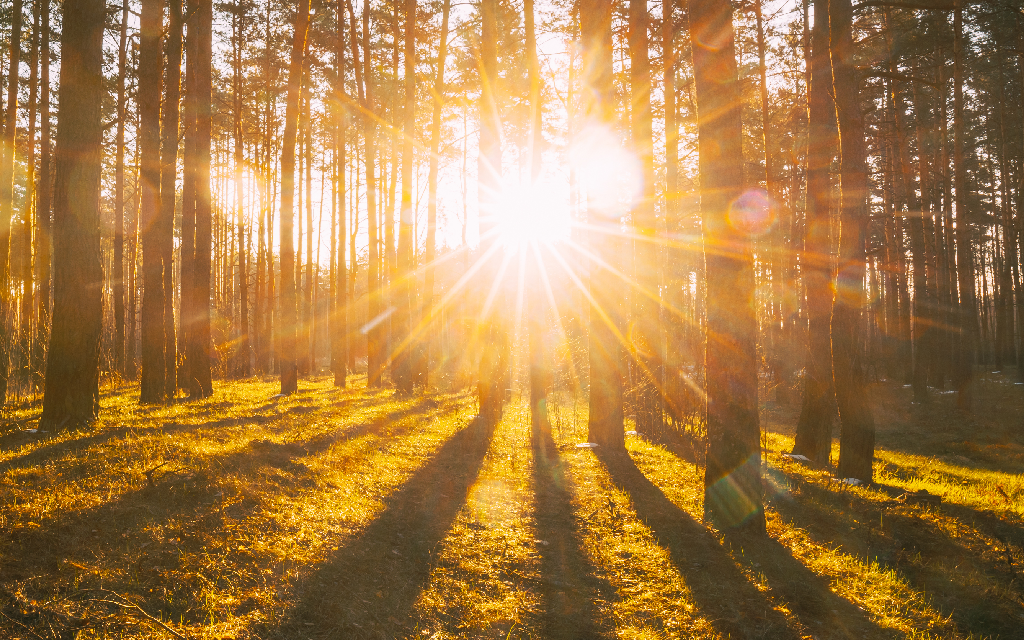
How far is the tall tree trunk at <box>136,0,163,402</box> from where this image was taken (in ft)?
37.1

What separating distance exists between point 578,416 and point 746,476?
391 inches

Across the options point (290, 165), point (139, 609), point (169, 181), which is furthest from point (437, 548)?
point (290, 165)

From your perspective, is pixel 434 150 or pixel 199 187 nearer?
pixel 199 187

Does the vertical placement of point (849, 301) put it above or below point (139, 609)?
above

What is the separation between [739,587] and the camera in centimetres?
450

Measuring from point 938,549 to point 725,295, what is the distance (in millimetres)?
3071

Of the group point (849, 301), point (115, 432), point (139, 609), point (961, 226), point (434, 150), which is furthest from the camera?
point (434, 150)

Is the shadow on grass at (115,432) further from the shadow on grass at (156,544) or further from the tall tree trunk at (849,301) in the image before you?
the tall tree trunk at (849,301)

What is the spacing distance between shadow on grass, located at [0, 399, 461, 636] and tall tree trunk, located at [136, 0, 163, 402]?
22.9 feet

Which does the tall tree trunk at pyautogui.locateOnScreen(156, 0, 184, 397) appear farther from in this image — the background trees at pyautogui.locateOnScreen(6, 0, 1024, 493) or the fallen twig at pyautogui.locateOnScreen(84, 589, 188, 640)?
the fallen twig at pyautogui.locateOnScreen(84, 589, 188, 640)

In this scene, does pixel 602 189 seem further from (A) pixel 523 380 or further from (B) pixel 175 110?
(A) pixel 523 380

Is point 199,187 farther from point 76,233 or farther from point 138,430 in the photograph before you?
point 138,430

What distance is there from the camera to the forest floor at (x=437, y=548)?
340 centimetres

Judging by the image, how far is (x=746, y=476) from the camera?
563cm
